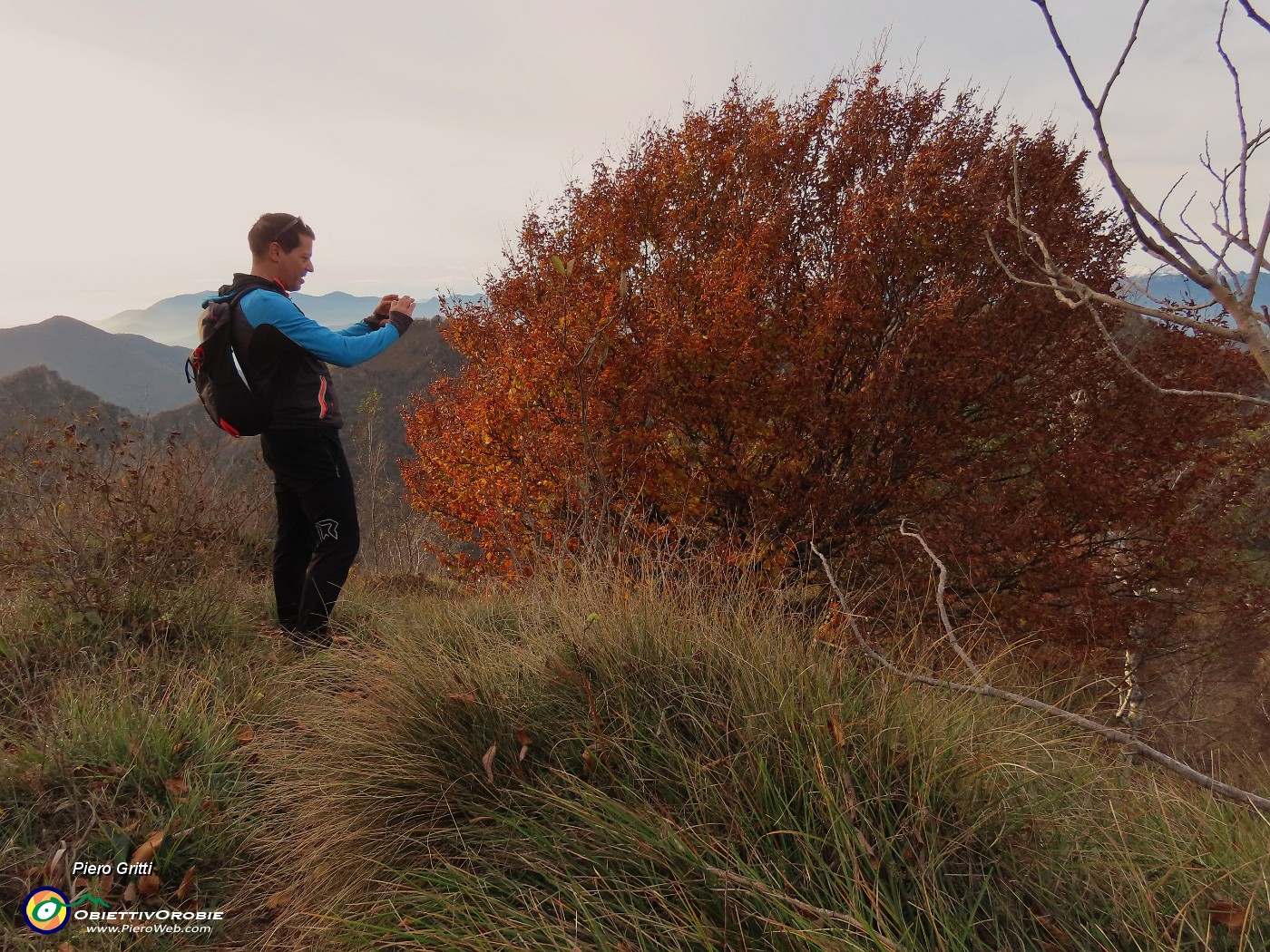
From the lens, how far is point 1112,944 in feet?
4.26

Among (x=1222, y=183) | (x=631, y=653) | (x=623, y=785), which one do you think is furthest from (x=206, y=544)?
(x=1222, y=183)

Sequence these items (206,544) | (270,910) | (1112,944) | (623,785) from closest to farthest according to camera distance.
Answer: (1112,944), (623,785), (270,910), (206,544)

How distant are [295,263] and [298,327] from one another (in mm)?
424

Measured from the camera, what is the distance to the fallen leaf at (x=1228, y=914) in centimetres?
133

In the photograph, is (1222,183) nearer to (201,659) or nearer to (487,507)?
(201,659)

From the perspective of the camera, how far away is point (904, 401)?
24.1 ft

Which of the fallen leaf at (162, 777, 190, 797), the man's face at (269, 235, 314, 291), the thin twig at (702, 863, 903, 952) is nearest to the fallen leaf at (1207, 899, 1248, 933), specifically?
the thin twig at (702, 863, 903, 952)

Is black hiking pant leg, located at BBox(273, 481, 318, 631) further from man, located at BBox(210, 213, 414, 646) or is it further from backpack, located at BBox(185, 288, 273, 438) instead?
backpack, located at BBox(185, 288, 273, 438)

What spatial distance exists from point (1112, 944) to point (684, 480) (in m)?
6.19

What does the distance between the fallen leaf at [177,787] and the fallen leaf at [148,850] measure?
196 millimetres

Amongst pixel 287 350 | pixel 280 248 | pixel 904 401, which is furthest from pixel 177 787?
pixel 904 401

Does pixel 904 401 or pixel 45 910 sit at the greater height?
pixel 904 401

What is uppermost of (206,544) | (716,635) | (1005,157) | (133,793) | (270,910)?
(1005,157)

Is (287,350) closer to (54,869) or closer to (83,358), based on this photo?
(54,869)
